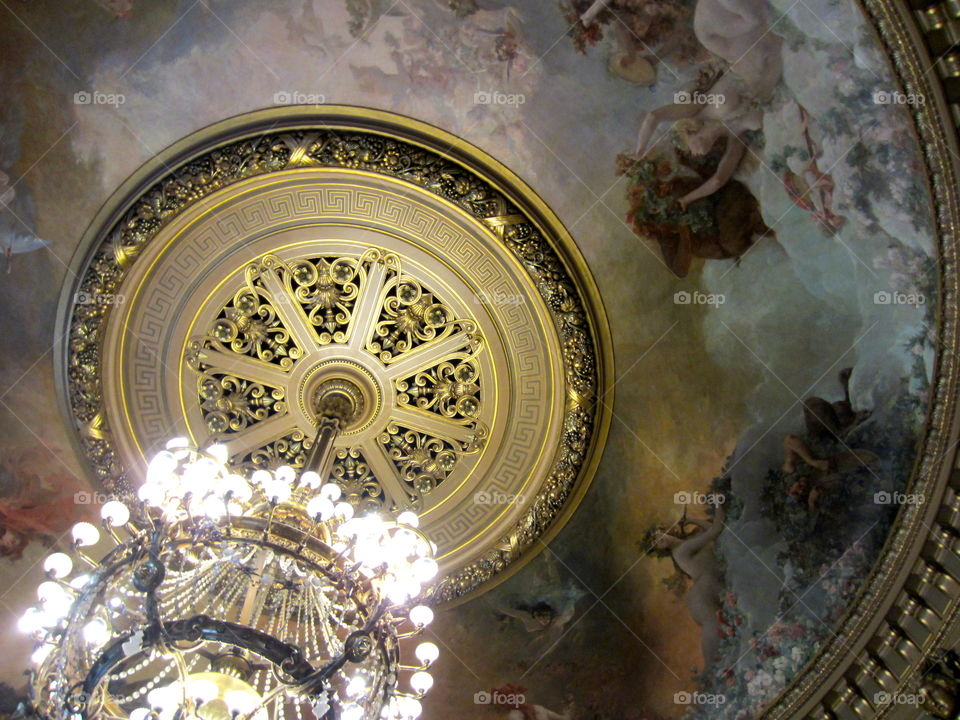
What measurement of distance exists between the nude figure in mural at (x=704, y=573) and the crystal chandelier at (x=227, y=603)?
2970 millimetres

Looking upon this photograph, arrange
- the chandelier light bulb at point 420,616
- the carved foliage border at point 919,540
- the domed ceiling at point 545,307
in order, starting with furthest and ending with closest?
the domed ceiling at point 545,307, the carved foliage border at point 919,540, the chandelier light bulb at point 420,616

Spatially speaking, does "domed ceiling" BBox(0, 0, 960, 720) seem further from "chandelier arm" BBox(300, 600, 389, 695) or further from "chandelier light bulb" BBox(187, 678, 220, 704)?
"chandelier light bulb" BBox(187, 678, 220, 704)

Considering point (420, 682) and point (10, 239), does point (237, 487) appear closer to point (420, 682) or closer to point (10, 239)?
point (420, 682)

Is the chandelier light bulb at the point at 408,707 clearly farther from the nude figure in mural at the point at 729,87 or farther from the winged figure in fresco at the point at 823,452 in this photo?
the nude figure in mural at the point at 729,87

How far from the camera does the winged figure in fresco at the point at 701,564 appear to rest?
762 cm

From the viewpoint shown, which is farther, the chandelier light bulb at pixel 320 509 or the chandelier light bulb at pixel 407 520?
the chandelier light bulb at pixel 407 520

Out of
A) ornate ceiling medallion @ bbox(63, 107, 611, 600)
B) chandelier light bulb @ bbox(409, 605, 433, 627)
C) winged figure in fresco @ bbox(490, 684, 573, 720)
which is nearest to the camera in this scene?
chandelier light bulb @ bbox(409, 605, 433, 627)

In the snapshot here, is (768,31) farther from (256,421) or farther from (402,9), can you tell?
(256,421)

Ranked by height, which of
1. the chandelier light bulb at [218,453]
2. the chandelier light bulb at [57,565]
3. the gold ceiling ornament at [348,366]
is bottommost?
the chandelier light bulb at [57,565]

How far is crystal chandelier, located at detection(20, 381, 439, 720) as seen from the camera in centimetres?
456

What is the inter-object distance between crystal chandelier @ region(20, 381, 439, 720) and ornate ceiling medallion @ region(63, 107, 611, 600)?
94.6 inches

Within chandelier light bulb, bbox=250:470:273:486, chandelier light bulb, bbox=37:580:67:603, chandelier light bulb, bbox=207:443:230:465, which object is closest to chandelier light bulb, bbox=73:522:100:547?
chandelier light bulb, bbox=37:580:67:603

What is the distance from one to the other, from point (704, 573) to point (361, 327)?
3996 mm

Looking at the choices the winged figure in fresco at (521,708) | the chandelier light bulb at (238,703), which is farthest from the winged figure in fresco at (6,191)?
the winged figure in fresco at (521,708)
